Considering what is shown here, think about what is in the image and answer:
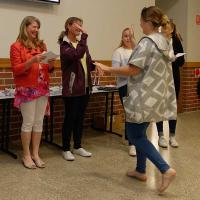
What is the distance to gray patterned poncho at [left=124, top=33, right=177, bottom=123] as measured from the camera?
2664 millimetres

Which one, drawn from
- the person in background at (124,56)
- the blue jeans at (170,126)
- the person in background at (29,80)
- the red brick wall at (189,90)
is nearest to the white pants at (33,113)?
the person in background at (29,80)

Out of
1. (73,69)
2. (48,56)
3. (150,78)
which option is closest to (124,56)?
(73,69)

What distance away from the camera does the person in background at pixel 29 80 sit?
3.15m

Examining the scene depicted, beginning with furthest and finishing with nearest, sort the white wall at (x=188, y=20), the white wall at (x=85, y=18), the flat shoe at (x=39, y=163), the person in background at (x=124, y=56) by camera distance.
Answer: the white wall at (x=188, y=20) → the white wall at (x=85, y=18) → the person in background at (x=124, y=56) → the flat shoe at (x=39, y=163)

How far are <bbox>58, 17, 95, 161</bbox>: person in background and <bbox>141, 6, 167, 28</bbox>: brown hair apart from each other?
85 centimetres

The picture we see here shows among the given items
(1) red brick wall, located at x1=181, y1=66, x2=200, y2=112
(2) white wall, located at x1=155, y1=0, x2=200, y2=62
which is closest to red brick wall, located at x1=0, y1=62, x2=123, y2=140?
(1) red brick wall, located at x1=181, y1=66, x2=200, y2=112

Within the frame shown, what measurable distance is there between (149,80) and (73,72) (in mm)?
986

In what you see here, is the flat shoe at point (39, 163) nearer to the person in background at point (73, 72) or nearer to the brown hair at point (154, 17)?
the person in background at point (73, 72)

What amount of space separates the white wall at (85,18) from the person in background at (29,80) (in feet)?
2.95

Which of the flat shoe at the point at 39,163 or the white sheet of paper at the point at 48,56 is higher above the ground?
the white sheet of paper at the point at 48,56

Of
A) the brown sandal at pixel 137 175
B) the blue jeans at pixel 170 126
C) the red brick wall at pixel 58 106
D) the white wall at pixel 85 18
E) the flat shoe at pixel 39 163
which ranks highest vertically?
the white wall at pixel 85 18

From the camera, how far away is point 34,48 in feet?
10.7

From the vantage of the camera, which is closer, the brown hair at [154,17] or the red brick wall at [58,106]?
the brown hair at [154,17]

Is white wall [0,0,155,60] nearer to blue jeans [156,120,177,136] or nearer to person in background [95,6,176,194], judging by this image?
blue jeans [156,120,177,136]
